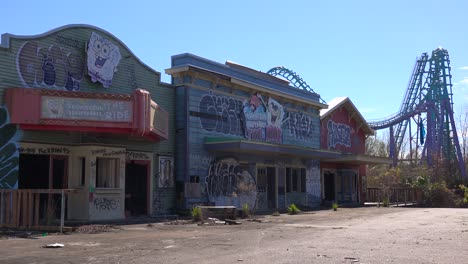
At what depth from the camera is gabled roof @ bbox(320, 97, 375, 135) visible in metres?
37.9

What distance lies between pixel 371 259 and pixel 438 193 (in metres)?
31.4

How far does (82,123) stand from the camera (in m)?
18.7

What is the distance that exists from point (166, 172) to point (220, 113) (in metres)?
4.64

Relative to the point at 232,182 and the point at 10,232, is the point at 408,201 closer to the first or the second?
the point at 232,182

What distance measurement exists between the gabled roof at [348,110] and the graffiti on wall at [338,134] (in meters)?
1.05

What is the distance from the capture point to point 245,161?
28.7 metres

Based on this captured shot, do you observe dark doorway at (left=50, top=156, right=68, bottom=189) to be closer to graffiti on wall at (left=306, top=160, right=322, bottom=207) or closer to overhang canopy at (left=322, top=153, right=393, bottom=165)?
graffiti on wall at (left=306, top=160, right=322, bottom=207)

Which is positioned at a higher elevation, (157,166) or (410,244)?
(157,166)

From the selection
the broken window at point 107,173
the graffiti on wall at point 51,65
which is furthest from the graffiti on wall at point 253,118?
the graffiti on wall at point 51,65

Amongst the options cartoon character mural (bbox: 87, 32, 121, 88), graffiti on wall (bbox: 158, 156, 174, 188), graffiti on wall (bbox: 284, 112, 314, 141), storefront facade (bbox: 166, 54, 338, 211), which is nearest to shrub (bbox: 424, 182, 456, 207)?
storefront facade (bbox: 166, 54, 338, 211)

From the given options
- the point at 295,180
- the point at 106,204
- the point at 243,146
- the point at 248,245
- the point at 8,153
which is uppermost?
the point at 243,146

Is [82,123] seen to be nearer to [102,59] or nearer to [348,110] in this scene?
[102,59]

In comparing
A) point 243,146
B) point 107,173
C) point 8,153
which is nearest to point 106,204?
point 107,173

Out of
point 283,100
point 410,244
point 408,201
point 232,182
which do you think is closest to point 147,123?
point 232,182
